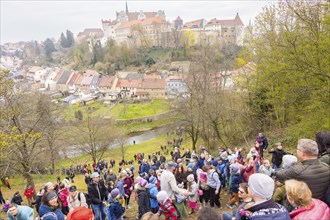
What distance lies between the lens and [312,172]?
3.98 meters

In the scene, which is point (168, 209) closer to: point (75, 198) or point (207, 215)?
point (75, 198)

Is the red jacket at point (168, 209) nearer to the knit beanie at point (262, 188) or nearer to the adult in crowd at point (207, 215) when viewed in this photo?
the adult in crowd at point (207, 215)

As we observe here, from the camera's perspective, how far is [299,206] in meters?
3.39

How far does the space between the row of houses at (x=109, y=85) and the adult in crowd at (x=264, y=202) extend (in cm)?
6080

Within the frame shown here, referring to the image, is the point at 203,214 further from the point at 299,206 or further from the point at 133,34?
the point at 133,34

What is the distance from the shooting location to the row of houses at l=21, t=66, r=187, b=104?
242ft

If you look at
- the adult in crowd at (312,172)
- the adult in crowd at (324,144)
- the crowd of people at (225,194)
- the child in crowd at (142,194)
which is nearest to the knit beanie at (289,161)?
the crowd of people at (225,194)

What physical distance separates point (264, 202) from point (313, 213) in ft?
1.91

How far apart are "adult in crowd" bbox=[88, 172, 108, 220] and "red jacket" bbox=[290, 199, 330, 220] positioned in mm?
5471

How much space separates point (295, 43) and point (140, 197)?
11.4m

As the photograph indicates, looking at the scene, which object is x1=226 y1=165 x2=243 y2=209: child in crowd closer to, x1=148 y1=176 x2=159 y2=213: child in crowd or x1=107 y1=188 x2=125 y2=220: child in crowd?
x1=148 y1=176 x2=159 y2=213: child in crowd

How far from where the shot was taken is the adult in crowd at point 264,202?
130 inches

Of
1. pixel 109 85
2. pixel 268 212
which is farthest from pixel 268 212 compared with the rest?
pixel 109 85

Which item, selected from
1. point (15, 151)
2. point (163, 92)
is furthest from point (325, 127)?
point (163, 92)
